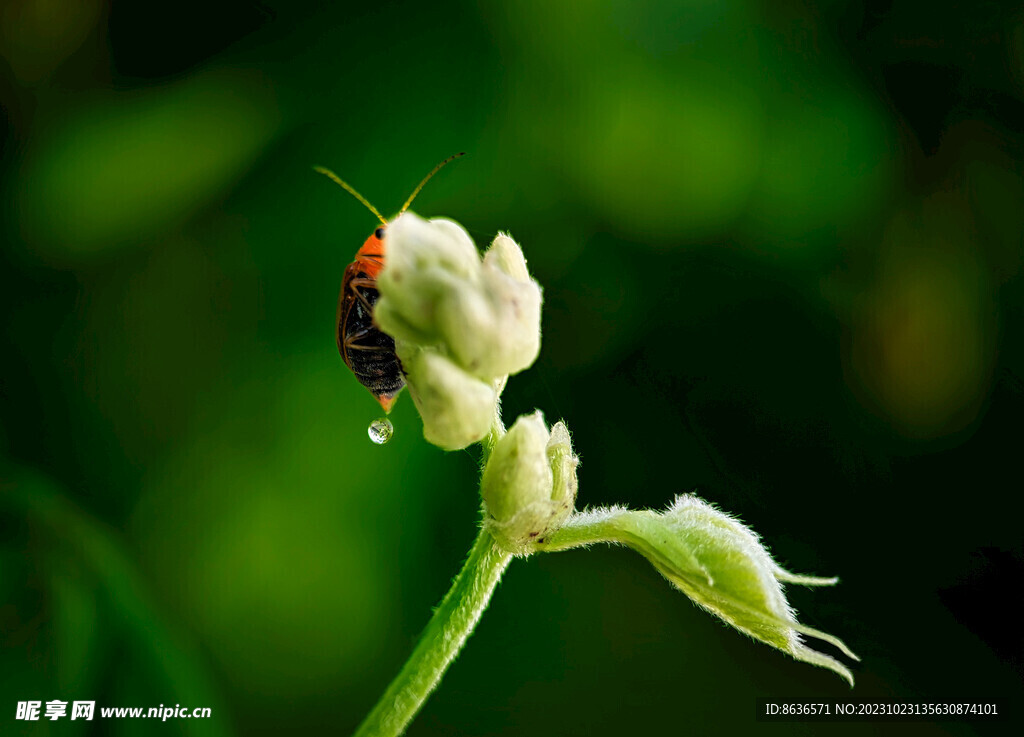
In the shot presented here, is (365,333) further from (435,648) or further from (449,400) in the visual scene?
(435,648)

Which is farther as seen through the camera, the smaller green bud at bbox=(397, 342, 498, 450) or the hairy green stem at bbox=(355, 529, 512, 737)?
the hairy green stem at bbox=(355, 529, 512, 737)

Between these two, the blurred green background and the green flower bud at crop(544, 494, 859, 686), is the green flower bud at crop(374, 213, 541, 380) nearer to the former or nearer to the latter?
the green flower bud at crop(544, 494, 859, 686)

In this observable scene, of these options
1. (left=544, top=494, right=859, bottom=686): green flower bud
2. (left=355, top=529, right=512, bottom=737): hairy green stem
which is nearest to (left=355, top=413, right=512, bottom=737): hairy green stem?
(left=355, top=529, right=512, bottom=737): hairy green stem

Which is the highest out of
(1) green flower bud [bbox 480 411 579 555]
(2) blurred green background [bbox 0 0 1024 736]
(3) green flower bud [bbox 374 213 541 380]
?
(3) green flower bud [bbox 374 213 541 380]

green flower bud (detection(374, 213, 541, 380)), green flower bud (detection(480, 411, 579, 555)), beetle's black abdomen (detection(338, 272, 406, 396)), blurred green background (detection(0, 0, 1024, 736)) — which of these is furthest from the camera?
blurred green background (detection(0, 0, 1024, 736))

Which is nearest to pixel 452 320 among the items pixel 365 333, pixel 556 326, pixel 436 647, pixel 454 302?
pixel 454 302

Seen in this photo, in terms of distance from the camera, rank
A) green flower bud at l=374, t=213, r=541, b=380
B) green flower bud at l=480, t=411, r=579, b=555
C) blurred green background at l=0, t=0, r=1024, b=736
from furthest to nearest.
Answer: blurred green background at l=0, t=0, r=1024, b=736 < green flower bud at l=480, t=411, r=579, b=555 < green flower bud at l=374, t=213, r=541, b=380
